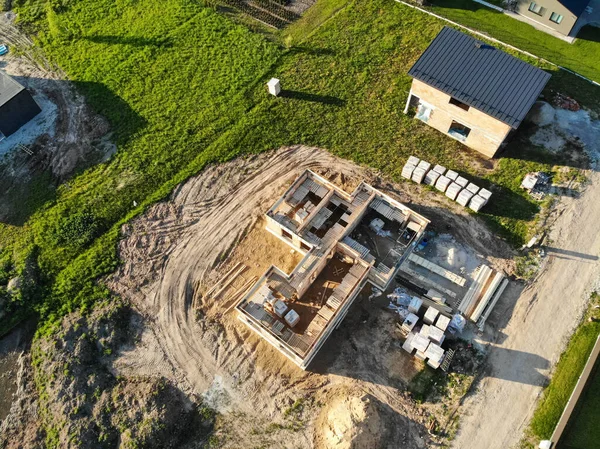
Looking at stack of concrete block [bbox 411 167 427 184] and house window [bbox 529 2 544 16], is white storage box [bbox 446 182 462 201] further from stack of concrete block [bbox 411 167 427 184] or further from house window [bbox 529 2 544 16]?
house window [bbox 529 2 544 16]

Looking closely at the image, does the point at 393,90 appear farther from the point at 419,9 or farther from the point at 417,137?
the point at 419,9

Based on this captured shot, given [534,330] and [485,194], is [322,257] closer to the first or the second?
[485,194]

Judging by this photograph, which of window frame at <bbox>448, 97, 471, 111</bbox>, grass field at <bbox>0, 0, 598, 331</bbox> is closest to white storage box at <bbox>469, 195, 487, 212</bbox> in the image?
grass field at <bbox>0, 0, 598, 331</bbox>

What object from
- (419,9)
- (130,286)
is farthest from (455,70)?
(130,286)

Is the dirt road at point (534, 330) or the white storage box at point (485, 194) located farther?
the white storage box at point (485, 194)

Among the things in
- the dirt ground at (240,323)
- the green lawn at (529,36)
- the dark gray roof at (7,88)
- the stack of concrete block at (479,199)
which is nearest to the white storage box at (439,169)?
Result: the dirt ground at (240,323)

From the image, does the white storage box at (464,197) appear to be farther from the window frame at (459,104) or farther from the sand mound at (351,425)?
the sand mound at (351,425)
